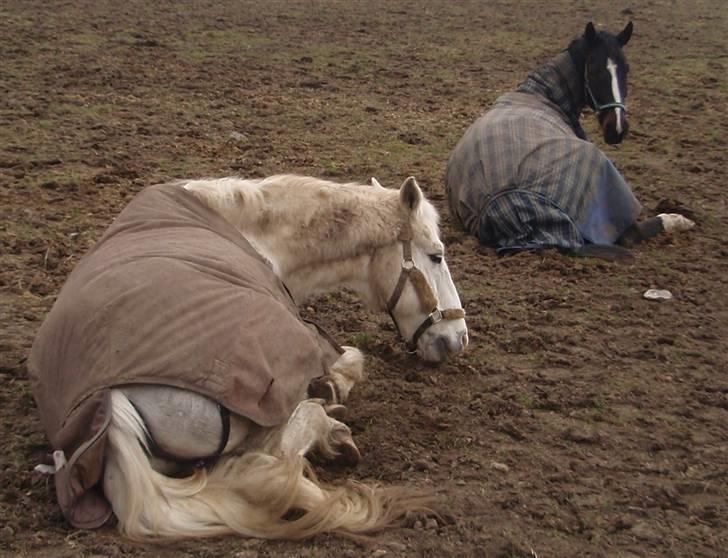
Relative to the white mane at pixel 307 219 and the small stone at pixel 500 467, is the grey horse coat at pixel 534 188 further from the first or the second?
the small stone at pixel 500 467

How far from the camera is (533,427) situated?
4.15 m

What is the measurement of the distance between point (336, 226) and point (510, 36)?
1130 centimetres

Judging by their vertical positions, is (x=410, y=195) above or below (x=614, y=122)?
above

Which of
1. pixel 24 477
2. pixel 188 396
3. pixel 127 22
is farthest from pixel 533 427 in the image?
pixel 127 22

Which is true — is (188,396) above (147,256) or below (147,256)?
below

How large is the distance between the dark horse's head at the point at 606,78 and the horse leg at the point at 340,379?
13.3 ft

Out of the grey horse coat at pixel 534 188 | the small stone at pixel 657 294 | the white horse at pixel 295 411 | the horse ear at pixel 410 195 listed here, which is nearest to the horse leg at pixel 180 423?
the white horse at pixel 295 411

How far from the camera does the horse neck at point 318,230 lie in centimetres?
441

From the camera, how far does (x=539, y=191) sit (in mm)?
6441

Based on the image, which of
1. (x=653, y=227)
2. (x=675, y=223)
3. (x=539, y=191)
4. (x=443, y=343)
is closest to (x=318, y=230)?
(x=443, y=343)

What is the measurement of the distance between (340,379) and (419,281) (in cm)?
64

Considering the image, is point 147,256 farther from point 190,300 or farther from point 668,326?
point 668,326

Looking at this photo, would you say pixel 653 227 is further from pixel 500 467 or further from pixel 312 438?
pixel 312 438

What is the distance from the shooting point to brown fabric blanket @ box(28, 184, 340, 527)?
3.07m
